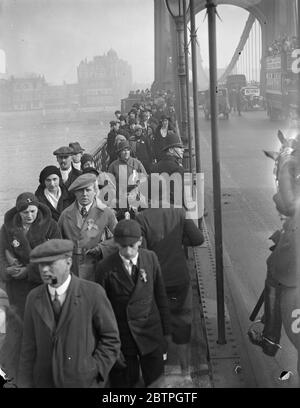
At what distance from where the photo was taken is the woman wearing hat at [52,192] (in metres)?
4.19

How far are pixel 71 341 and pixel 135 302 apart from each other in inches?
24.4

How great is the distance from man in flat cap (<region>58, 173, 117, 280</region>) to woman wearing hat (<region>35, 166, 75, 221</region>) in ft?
1.88

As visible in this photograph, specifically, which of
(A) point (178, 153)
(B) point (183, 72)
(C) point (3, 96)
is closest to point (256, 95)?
(B) point (183, 72)

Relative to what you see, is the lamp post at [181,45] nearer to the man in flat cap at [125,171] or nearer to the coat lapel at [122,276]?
the man in flat cap at [125,171]

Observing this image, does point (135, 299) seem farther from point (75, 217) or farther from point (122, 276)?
point (75, 217)

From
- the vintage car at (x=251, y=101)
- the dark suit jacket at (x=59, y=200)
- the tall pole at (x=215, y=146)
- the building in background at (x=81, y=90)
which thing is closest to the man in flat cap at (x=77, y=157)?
the dark suit jacket at (x=59, y=200)

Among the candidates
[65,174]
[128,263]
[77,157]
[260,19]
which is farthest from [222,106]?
[128,263]

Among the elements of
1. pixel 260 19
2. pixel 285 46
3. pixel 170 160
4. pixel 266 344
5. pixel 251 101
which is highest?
pixel 260 19

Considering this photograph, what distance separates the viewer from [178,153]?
5.51 metres

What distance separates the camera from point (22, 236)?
338 cm

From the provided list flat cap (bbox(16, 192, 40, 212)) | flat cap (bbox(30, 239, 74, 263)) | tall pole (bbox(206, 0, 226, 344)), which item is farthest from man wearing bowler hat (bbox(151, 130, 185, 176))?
flat cap (bbox(30, 239, 74, 263))

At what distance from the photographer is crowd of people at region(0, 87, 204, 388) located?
2.46 metres

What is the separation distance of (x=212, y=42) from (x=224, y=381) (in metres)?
2.00
